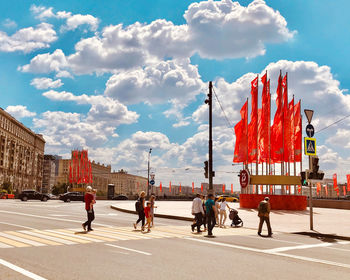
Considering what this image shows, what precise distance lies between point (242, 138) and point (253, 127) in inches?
62.6

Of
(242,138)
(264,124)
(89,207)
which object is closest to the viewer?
(89,207)

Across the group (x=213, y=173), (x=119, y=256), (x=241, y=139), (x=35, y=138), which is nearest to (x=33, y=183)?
(x=35, y=138)

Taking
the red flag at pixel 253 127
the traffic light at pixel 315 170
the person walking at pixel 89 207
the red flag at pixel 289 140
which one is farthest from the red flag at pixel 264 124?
the person walking at pixel 89 207

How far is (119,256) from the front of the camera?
28.5 ft

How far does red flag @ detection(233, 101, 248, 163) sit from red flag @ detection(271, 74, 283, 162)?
8.43 ft

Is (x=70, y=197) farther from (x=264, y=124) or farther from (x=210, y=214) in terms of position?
(x=210, y=214)

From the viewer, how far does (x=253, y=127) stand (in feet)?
116

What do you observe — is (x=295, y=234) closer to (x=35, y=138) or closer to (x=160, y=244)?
(x=160, y=244)

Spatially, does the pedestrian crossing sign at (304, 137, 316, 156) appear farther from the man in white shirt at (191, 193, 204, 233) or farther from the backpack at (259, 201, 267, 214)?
the man in white shirt at (191, 193, 204, 233)

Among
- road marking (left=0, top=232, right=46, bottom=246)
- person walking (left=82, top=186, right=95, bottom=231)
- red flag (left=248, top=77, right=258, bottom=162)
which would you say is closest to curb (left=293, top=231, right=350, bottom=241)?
person walking (left=82, top=186, right=95, bottom=231)

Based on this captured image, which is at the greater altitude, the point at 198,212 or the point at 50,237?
the point at 198,212

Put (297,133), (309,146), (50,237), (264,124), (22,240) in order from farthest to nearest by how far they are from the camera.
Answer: (297,133) → (264,124) → (309,146) → (50,237) → (22,240)

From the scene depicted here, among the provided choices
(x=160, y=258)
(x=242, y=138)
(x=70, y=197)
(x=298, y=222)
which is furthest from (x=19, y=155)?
(x=160, y=258)

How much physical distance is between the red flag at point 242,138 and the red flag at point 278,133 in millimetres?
2569
